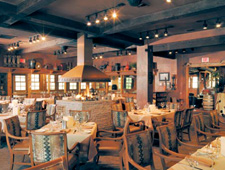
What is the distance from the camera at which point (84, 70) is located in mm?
6734

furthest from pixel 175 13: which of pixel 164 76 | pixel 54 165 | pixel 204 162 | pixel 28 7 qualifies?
pixel 164 76

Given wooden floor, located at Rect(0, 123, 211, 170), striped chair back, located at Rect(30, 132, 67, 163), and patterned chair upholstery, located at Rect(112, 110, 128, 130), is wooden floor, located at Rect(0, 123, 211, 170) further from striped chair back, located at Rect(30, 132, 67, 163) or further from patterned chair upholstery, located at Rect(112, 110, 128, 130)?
striped chair back, located at Rect(30, 132, 67, 163)

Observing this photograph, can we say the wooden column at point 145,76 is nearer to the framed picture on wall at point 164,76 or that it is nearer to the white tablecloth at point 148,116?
the white tablecloth at point 148,116

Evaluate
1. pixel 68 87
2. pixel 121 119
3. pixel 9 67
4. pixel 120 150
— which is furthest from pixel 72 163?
pixel 68 87

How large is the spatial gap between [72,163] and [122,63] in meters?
11.1

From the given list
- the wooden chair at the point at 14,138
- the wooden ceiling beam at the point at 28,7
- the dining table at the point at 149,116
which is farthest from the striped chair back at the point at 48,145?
the dining table at the point at 149,116

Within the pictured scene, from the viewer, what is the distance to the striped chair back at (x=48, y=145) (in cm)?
260

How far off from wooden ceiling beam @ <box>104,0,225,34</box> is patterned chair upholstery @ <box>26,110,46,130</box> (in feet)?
11.3

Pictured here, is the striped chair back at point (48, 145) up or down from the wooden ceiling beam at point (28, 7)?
down

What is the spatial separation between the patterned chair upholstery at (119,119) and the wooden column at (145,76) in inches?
154

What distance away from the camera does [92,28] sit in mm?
6699

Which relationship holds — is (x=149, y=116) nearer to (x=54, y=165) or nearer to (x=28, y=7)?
(x=28, y=7)

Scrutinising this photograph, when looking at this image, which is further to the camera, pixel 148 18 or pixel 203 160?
pixel 148 18

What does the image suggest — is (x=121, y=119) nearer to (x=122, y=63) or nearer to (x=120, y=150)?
(x=120, y=150)
